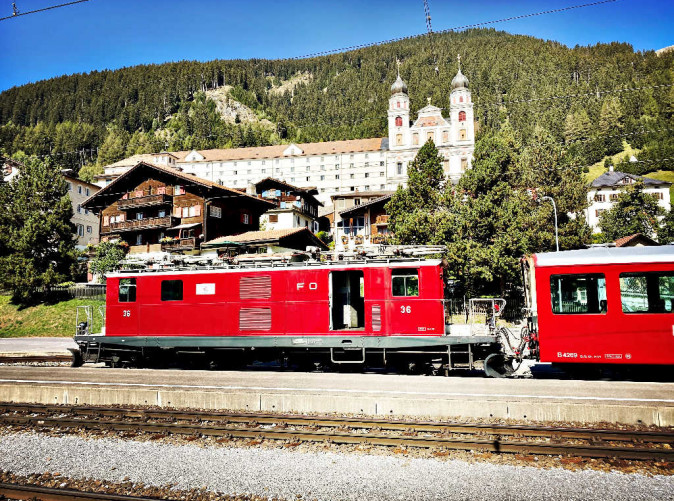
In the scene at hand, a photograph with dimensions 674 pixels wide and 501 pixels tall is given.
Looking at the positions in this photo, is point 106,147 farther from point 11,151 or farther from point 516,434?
point 516,434

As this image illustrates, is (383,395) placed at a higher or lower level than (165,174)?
lower

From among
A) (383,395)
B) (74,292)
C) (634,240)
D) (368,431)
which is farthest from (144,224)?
(634,240)

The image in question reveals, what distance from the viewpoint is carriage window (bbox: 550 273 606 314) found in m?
12.9

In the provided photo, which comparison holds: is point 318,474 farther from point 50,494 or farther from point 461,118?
point 461,118

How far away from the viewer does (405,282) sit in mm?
15000

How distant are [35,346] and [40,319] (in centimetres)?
1009

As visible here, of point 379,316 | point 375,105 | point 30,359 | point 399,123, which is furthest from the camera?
point 375,105

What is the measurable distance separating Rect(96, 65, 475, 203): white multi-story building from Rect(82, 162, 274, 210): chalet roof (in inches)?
1510

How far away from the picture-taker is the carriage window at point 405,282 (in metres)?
14.8

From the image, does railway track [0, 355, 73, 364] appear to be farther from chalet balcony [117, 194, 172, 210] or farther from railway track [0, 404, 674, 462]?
chalet balcony [117, 194, 172, 210]

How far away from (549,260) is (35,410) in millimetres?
14749

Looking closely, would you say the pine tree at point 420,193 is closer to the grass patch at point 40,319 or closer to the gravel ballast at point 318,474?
the grass patch at point 40,319

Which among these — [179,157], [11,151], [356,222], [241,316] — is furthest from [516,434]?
[11,151]

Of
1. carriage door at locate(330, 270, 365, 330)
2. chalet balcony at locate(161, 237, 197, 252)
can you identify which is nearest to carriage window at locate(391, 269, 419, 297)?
carriage door at locate(330, 270, 365, 330)
